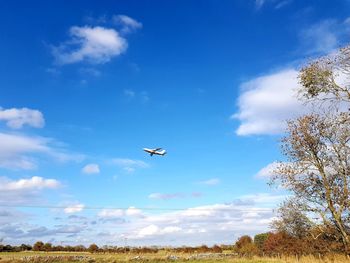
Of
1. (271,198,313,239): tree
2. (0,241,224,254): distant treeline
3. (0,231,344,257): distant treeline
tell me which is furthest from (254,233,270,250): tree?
(271,198,313,239): tree

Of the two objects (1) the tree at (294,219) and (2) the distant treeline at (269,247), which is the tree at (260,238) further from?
(1) the tree at (294,219)

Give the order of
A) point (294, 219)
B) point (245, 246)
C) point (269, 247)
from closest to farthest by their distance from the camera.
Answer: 1. point (294, 219)
2. point (269, 247)
3. point (245, 246)

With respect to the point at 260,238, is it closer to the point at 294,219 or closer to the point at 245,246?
the point at 245,246

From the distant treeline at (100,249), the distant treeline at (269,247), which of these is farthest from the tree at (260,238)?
the distant treeline at (100,249)

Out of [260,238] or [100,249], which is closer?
[260,238]

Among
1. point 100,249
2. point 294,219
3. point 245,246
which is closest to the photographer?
point 294,219

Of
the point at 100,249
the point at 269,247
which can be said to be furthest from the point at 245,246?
the point at 100,249

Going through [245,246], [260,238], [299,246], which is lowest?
[299,246]

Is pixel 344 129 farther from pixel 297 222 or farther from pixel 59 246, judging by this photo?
pixel 59 246

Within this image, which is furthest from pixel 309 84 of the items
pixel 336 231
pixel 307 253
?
pixel 307 253

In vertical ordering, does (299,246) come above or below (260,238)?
below

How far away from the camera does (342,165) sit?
26172mm

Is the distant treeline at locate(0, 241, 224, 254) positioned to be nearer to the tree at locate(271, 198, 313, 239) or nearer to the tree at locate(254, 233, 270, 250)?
the tree at locate(254, 233, 270, 250)

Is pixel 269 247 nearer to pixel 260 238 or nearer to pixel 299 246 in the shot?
pixel 299 246
